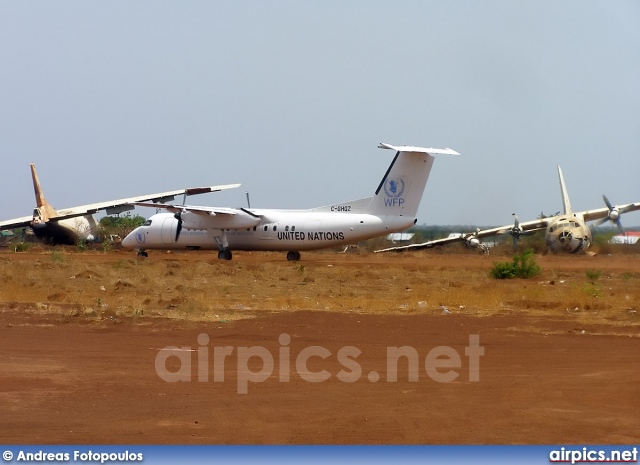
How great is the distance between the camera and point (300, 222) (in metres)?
38.7

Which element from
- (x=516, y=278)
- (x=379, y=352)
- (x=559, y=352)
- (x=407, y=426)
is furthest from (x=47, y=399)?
(x=516, y=278)

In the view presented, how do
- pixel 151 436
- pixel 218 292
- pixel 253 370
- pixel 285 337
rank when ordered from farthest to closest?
pixel 218 292 → pixel 285 337 → pixel 253 370 → pixel 151 436

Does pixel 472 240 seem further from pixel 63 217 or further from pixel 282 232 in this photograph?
pixel 63 217

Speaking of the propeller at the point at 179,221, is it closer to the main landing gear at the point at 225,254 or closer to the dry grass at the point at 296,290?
the main landing gear at the point at 225,254

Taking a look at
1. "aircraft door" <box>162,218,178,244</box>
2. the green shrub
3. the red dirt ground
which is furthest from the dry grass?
"aircraft door" <box>162,218,178,244</box>

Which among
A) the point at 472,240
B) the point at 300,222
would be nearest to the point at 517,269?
the point at 300,222

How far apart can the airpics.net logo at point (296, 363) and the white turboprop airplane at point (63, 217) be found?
35230mm

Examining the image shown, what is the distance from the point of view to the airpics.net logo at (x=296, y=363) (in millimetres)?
11969

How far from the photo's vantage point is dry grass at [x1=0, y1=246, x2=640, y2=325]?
800 inches

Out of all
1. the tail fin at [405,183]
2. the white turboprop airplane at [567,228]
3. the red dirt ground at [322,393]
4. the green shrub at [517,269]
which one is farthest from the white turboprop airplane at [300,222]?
the red dirt ground at [322,393]

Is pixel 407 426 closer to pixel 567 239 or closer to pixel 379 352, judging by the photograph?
pixel 379 352

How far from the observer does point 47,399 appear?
10648 millimetres

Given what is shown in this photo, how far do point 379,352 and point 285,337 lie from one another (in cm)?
211

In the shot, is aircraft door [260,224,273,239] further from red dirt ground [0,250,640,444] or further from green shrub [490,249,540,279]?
red dirt ground [0,250,640,444]
